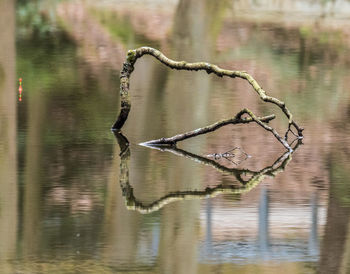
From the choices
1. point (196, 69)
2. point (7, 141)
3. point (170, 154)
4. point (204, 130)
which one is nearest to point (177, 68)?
point (196, 69)

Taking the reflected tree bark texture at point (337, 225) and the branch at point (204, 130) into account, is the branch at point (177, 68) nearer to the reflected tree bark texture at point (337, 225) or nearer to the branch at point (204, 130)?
the branch at point (204, 130)

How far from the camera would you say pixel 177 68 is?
1220 centimetres

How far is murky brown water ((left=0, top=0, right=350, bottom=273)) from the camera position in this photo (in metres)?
8.04

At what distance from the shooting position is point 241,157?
12.2m

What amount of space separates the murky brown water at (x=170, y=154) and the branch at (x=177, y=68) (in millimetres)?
431

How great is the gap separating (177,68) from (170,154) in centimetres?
91

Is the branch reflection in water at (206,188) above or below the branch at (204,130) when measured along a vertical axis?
below

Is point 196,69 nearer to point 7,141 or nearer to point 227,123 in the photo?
point 227,123

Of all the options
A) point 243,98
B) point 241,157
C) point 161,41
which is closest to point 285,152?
point 241,157

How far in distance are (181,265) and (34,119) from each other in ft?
23.8

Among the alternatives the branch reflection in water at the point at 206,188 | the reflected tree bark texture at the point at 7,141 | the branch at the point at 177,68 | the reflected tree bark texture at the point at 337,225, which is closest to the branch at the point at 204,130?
the branch reflection in water at the point at 206,188

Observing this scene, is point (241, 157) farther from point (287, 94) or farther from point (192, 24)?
point (192, 24)

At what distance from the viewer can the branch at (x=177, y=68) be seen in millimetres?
11961

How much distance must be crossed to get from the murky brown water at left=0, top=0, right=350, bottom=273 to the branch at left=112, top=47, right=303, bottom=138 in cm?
43
